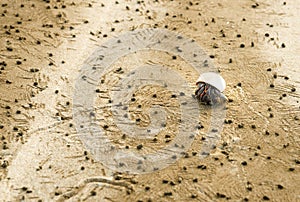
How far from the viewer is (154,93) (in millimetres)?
11039

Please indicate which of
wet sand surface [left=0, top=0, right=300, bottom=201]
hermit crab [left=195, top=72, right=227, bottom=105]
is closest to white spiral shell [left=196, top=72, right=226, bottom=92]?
hermit crab [left=195, top=72, right=227, bottom=105]

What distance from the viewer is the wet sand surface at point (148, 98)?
29.6 ft

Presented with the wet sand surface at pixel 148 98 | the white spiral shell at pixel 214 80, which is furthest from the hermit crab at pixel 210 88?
the wet sand surface at pixel 148 98

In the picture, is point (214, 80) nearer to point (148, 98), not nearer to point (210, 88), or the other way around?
point (210, 88)

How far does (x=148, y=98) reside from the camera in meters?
10.9

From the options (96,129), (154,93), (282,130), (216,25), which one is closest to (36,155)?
(96,129)

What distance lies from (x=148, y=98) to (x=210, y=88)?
1336 millimetres

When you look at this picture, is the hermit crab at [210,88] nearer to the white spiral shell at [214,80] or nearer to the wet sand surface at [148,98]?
the white spiral shell at [214,80]

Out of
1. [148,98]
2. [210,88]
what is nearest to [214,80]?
[210,88]

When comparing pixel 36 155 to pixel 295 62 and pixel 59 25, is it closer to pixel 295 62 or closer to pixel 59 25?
pixel 59 25

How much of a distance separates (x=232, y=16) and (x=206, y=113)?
3.97 m

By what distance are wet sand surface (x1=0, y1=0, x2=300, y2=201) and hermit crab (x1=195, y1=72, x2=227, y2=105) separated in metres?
0.28

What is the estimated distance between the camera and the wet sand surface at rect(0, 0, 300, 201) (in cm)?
903

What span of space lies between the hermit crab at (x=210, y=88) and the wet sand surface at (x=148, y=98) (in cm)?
28
